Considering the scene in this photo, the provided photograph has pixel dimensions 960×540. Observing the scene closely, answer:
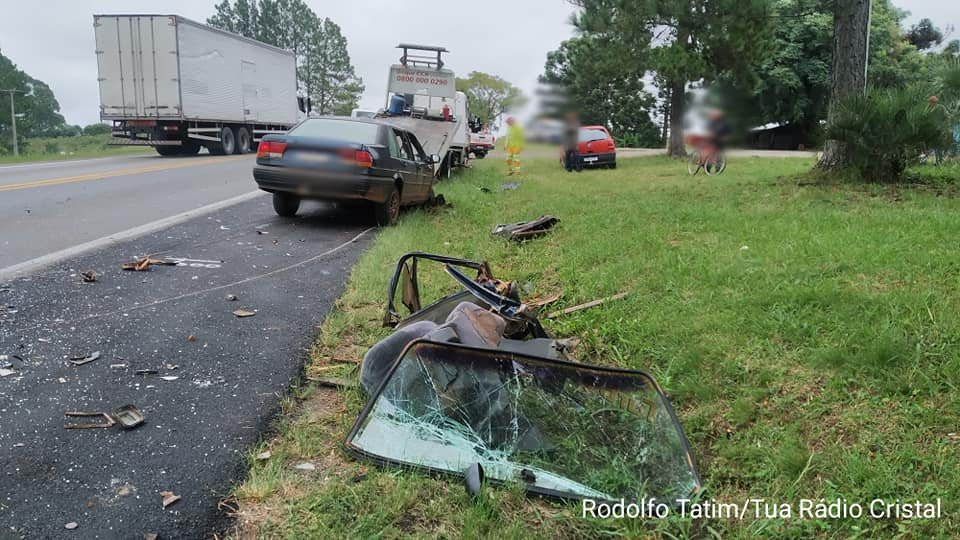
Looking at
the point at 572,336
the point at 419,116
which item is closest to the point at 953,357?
the point at 572,336

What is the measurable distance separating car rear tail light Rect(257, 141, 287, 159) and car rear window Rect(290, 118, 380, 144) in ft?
0.90

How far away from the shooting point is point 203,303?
15.1ft

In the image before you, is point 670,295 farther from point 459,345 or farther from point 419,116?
point 419,116

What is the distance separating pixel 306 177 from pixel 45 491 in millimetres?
6114

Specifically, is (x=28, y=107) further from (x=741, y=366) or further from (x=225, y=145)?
(x=741, y=366)

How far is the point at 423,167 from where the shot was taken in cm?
999

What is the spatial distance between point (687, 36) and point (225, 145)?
19.2 m

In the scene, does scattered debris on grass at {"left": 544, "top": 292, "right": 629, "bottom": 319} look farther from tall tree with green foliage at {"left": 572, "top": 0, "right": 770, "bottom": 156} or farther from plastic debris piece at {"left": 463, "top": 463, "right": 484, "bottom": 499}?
tall tree with green foliage at {"left": 572, "top": 0, "right": 770, "bottom": 156}

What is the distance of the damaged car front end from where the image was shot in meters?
2.51

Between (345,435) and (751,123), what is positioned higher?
(751,123)

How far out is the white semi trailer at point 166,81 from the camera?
20.7 meters

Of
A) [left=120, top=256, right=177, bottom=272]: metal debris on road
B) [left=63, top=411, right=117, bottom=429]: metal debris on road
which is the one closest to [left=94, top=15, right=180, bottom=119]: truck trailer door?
[left=120, top=256, right=177, bottom=272]: metal debris on road

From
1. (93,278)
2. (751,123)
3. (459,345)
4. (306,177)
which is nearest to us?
(459,345)

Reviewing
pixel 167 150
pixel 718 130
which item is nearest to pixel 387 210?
pixel 718 130
